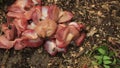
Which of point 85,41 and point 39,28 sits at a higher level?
point 39,28

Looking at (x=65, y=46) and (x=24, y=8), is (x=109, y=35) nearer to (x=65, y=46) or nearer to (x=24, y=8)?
(x=65, y=46)

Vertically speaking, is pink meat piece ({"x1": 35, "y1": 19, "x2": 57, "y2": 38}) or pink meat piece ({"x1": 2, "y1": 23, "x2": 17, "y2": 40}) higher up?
pink meat piece ({"x1": 35, "y1": 19, "x2": 57, "y2": 38})

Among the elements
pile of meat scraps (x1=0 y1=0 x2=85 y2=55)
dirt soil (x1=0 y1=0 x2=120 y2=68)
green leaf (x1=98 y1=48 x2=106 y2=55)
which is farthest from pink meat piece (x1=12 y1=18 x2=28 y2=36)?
green leaf (x1=98 y1=48 x2=106 y2=55)

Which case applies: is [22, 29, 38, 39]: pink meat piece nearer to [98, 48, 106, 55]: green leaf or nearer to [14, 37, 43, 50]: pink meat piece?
[14, 37, 43, 50]: pink meat piece

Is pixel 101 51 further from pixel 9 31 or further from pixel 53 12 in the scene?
pixel 9 31

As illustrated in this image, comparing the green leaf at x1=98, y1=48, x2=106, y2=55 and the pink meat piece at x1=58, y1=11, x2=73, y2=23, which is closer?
the green leaf at x1=98, y1=48, x2=106, y2=55

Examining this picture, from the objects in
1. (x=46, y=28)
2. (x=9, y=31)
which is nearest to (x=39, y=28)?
(x=46, y=28)
